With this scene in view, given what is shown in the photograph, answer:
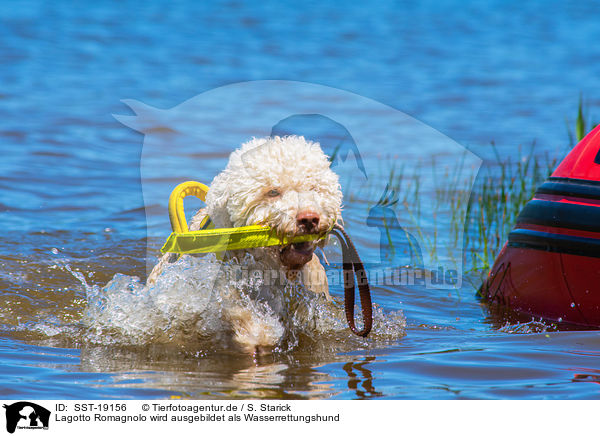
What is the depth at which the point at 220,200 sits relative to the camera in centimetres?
488

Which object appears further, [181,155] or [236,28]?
[236,28]

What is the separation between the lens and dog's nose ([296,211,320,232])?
4.45 metres

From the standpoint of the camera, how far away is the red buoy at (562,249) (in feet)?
18.9

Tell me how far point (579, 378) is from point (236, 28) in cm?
2159

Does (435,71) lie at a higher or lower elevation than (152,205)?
higher

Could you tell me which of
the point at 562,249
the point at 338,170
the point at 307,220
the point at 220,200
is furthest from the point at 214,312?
the point at 338,170

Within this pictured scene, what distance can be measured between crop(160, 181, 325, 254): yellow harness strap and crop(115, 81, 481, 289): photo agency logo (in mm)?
115

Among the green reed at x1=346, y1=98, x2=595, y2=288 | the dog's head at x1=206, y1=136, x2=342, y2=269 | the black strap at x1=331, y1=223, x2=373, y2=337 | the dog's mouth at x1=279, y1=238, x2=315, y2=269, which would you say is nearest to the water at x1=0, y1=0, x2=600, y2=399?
the black strap at x1=331, y1=223, x2=373, y2=337

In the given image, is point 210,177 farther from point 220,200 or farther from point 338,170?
point 220,200

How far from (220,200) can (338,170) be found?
505cm

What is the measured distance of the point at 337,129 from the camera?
41.7ft

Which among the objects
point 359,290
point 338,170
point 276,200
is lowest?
point 359,290
